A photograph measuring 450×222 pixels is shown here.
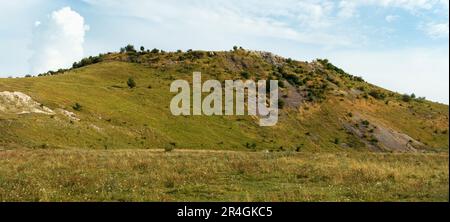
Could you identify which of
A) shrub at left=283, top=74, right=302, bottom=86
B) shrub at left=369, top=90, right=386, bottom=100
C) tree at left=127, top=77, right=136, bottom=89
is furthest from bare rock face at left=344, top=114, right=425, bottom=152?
tree at left=127, top=77, right=136, bottom=89

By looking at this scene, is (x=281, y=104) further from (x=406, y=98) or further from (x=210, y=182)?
(x=210, y=182)

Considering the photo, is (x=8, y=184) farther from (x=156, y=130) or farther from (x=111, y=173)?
(x=156, y=130)

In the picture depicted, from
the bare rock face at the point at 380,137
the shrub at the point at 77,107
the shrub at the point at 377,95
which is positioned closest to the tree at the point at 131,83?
the shrub at the point at 77,107

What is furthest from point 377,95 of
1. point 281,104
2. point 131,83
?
point 131,83

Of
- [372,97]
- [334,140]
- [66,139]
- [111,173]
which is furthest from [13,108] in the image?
[372,97]

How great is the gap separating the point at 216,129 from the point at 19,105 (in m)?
34.3

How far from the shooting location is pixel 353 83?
5768 inches

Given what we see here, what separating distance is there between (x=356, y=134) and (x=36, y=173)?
9466 centimetres

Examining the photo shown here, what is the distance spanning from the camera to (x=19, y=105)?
75.6m

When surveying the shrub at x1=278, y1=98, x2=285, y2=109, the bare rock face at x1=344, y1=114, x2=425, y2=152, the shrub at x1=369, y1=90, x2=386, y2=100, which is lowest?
the bare rock face at x1=344, y1=114, x2=425, y2=152

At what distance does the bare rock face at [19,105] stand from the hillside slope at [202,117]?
0.16 meters

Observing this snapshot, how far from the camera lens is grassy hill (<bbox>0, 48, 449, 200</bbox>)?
22656 mm

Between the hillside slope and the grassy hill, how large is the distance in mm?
313

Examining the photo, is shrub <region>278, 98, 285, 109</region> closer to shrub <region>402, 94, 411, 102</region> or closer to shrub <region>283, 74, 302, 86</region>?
shrub <region>283, 74, 302, 86</region>
